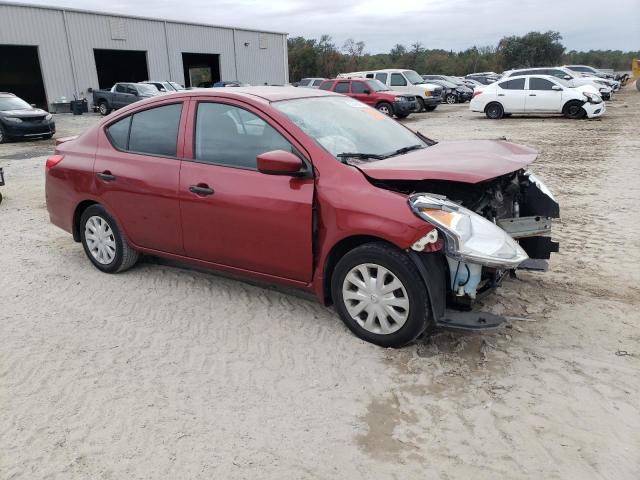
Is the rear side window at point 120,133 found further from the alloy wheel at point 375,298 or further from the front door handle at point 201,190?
the alloy wheel at point 375,298

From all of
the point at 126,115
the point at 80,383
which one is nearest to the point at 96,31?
the point at 126,115

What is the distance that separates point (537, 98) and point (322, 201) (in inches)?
722

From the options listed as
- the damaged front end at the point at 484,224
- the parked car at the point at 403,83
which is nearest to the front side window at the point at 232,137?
the damaged front end at the point at 484,224

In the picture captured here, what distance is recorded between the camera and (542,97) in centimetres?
1947

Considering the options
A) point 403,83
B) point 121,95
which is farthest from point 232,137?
point 121,95

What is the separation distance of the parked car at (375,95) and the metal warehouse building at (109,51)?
15.8 meters

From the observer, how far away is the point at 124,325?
416 centimetres

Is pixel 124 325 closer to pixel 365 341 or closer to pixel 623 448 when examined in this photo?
pixel 365 341

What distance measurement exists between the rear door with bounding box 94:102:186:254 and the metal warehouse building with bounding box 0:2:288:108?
1041 inches

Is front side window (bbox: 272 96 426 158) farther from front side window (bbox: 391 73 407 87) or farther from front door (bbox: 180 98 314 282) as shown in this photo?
front side window (bbox: 391 73 407 87)

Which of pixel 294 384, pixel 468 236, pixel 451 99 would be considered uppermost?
pixel 468 236

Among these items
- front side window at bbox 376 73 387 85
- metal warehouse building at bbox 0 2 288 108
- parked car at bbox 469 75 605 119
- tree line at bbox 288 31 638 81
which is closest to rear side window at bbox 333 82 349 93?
front side window at bbox 376 73 387 85

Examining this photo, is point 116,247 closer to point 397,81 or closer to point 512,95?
point 512,95

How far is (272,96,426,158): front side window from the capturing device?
399cm
